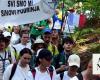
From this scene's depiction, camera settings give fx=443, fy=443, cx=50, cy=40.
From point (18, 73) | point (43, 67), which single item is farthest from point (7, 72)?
point (43, 67)

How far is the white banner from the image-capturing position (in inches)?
352

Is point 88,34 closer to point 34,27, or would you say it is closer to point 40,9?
point 34,27

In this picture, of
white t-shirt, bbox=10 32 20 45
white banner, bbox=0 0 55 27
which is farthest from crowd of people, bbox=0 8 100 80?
white t-shirt, bbox=10 32 20 45

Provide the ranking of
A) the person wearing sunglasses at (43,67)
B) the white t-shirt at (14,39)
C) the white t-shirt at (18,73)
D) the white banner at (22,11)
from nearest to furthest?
the person wearing sunglasses at (43,67) → the white t-shirt at (18,73) → the white banner at (22,11) → the white t-shirt at (14,39)

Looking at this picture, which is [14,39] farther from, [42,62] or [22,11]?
[42,62]

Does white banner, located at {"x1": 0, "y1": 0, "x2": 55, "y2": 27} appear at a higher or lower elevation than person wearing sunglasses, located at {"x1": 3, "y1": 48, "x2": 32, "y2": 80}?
higher

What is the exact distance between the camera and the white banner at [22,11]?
352 inches

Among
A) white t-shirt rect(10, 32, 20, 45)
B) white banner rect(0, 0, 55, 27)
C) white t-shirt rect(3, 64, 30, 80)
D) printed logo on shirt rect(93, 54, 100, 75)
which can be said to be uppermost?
white banner rect(0, 0, 55, 27)

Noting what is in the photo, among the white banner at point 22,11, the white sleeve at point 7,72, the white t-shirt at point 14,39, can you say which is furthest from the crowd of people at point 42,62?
the white t-shirt at point 14,39

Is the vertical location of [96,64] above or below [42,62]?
above

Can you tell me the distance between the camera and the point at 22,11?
30.1 ft

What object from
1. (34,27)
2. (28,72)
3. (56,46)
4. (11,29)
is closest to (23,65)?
(28,72)

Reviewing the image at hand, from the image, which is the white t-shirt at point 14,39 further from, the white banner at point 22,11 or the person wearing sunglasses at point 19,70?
the person wearing sunglasses at point 19,70

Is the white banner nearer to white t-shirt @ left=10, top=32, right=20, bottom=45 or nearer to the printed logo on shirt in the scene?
white t-shirt @ left=10, top=32, right=20, bottom=45
